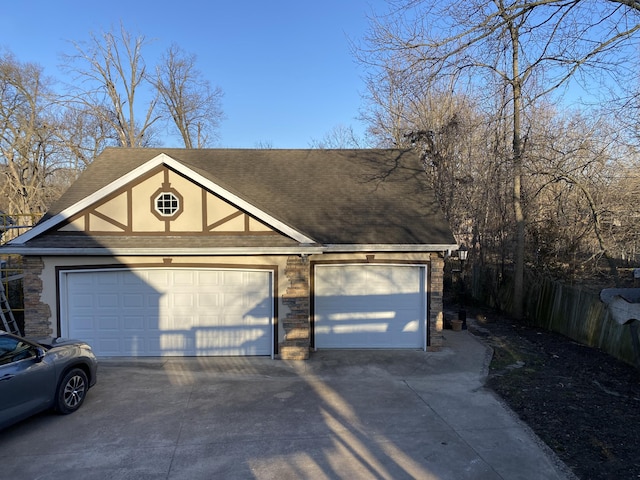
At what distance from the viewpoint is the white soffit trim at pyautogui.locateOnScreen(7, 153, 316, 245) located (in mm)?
8945

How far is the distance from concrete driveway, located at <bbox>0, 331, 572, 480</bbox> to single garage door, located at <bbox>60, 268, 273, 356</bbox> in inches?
33.3

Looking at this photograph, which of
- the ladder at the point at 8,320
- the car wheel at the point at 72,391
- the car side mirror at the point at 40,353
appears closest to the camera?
the car side mirror at the point at 40,353

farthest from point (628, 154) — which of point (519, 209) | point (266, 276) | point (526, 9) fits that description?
point (266, 276)

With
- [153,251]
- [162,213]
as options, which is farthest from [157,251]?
[162,213]

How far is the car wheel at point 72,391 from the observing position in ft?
20.3

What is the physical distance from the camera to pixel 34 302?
914 cm

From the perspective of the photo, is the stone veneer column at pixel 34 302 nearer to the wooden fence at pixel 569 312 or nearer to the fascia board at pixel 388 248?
the fascia board at pixel 388 248

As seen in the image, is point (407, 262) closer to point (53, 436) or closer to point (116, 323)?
point (116, 323)

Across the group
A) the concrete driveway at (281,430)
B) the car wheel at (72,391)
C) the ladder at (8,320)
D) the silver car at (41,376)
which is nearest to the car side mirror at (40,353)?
the silver car at (41,376)

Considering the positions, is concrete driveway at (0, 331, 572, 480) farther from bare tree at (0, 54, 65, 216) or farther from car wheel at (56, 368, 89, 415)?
bare tree at (0, 54, 65, 216)

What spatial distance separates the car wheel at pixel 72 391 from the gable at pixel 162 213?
3.61 metres

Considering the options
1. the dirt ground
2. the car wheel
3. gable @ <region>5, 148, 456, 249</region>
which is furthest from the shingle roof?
the car wheel

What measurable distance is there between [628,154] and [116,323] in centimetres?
1397

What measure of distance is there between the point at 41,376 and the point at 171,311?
3758 millimetres
